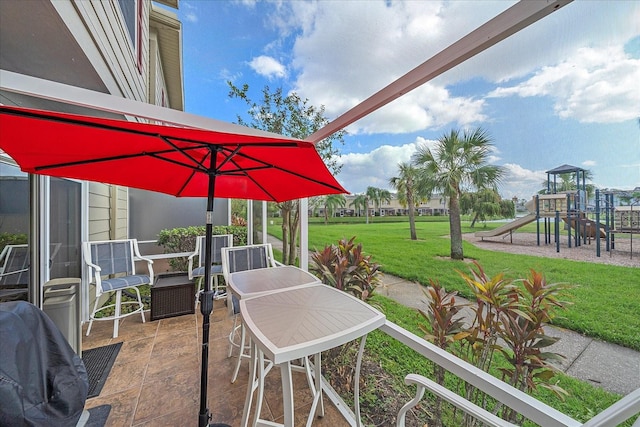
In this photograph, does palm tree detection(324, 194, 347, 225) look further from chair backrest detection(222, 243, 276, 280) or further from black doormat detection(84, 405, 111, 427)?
black doormat detection(84, 405, 111, 427)

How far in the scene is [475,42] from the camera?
1021 millimetres

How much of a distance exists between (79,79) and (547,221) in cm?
347

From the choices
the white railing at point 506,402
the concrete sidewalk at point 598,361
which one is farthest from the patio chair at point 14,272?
the concrete sidewalk at point 598,361

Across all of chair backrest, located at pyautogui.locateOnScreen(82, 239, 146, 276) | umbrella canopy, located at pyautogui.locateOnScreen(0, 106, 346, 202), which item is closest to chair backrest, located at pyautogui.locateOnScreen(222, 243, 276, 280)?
umbrella canopy, located at pyautogui.locateOnScreen(0, 106, 346, 202)

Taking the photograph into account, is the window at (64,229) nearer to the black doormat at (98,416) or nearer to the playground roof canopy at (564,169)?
the black doormat at (98,416)

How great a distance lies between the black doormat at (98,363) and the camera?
2228mm

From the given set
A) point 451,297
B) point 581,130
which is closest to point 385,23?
point 581,130

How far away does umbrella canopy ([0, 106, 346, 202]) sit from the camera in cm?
96

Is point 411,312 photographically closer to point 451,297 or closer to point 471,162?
point 451,297

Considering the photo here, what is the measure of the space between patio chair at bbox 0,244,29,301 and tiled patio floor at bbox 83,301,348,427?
1087 mm

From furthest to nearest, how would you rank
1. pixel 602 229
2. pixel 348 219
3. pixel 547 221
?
pixel 348 219 → pixel 547 221 → pixel 602 229

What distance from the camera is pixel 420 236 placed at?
1.95m

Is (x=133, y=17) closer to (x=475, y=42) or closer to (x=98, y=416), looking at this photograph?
(x=475, y=42)

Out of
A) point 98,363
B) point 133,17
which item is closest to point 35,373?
point 98,363
